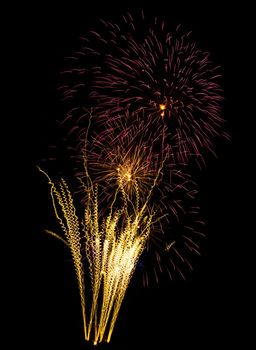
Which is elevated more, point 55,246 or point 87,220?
point 55,246

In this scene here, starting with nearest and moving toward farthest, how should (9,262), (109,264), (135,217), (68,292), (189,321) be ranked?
(109,264) → (135,217) → (9,262) → (68,292) → (189,321)

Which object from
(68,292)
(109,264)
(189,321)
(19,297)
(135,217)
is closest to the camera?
(109,264)

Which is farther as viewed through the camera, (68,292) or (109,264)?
(68,292)

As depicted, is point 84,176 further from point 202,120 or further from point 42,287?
point 42,287

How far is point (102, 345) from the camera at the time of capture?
7.94 m

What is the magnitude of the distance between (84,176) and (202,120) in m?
2.53

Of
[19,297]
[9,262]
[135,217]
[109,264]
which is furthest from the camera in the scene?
[9,262]

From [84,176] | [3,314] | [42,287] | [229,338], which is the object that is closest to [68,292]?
[42,287]

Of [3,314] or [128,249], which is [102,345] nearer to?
[128,249]

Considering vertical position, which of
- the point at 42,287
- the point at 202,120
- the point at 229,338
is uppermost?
the point at 202,120

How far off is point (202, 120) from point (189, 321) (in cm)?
869

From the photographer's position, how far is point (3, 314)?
32.0 ft

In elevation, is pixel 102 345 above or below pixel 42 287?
below

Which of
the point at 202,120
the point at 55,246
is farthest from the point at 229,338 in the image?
the point at 202,120
